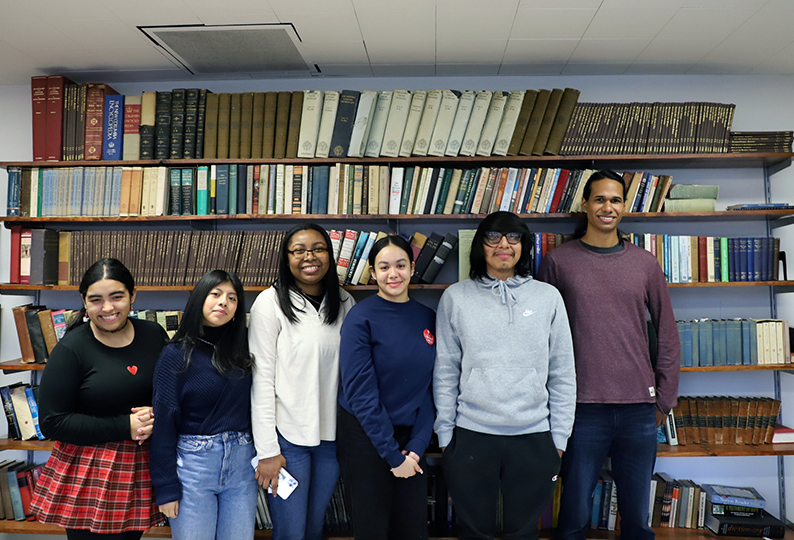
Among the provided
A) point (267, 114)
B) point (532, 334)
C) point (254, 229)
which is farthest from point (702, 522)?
point (267, 114)

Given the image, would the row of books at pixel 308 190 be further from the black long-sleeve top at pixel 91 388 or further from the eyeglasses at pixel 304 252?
the black long-sleeve top at pixel 91 388

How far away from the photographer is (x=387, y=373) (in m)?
1.78

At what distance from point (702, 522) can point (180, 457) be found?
2.57m

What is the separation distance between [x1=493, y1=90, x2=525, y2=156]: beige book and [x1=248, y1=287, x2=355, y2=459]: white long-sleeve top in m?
1.32

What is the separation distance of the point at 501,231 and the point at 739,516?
1.99m

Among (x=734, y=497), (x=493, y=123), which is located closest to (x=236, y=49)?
(x=493, y=123)

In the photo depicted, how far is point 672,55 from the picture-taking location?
249cm

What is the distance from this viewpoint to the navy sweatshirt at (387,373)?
173 centimetres

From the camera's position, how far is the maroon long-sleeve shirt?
2.03 metres

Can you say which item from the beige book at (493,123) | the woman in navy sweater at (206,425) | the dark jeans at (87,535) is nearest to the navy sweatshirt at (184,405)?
the woman in navy sweater at (206,425)

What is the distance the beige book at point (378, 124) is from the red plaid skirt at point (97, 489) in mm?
1698

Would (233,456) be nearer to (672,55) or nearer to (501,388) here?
(501,388)

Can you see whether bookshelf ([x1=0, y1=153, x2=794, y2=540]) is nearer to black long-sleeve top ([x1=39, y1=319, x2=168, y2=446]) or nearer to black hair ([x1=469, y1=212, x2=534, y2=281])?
black hair ([x1=469, y1=212, x2=534, y2=281])

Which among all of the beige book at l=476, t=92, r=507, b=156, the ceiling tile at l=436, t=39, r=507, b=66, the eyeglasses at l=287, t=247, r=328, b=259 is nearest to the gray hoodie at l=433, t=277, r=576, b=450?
the eyeglasses at l=287, t=247, r=328, b=259
